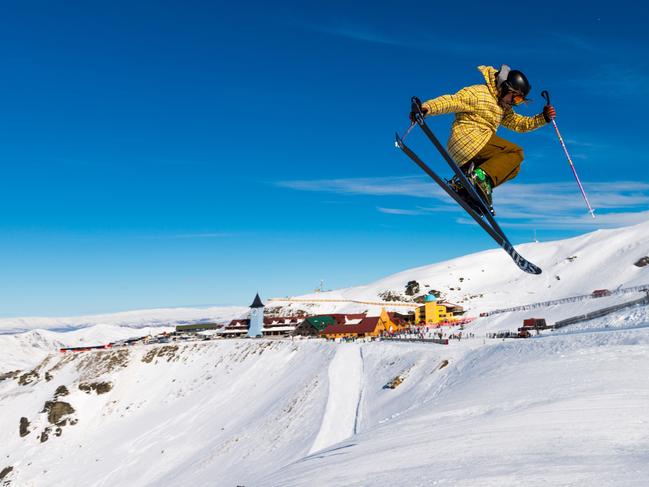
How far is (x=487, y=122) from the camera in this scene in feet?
27.8

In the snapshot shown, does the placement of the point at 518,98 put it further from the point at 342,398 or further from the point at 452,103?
the point at 342,398

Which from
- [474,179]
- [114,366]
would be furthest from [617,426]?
[114,366]

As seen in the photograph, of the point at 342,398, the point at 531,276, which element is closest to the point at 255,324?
the point at 342,398

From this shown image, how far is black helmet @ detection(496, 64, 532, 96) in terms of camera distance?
8008 millimetres

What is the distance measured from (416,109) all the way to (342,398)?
32.4 m

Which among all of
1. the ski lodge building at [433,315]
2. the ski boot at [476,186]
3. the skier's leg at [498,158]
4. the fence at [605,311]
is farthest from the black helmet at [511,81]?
the ski lodge building at [433,315]

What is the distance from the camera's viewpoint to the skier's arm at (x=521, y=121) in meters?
8.75

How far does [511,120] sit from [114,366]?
75.8 meters

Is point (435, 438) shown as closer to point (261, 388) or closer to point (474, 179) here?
point (474, 179)

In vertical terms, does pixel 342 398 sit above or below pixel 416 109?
below

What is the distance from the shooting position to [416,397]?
3053 centimetres

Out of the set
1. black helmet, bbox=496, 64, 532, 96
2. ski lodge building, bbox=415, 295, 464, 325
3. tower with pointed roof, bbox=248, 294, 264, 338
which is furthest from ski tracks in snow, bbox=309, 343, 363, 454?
tower with pointed roof, bbox=248, 294, 264, 338

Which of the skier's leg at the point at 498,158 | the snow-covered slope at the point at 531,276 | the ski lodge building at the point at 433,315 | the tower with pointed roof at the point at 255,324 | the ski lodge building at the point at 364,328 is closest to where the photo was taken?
the skier's leg at the point at 498,158

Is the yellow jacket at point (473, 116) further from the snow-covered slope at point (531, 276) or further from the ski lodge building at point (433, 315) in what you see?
the snow-covered slope at point (531, 276)
